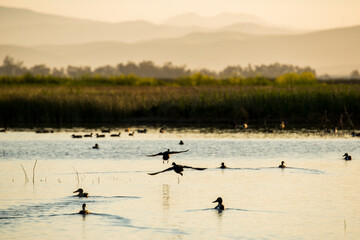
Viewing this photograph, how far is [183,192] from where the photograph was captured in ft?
64.7

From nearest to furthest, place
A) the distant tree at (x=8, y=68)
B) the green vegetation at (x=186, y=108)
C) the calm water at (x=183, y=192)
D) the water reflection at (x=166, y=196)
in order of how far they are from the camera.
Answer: the calm water at (x=183, y=192), the water reflection at (x=166, y=196), the green vegetation at (x=186, y=108), the distant tree at (x=8, y=68)

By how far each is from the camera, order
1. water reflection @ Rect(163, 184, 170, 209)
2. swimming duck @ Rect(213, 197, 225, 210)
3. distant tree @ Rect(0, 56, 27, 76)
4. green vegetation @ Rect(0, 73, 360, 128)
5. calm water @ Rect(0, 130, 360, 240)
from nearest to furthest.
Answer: calm water @ Rect(0, 130, 360, 240), swimming duck @ Rect(213, 197, 225, 210), water reflection @ Rect(163, 184, 170, 209), green vegetation @ Rect(0, 73, 360, 128), distant tree @ Rect(0, 56, 27, 76)

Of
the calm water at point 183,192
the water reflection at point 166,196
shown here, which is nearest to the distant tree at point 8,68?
the calm water at point 183,192

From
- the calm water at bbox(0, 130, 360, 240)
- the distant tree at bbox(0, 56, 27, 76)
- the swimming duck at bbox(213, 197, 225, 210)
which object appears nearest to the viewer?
the calm water at bbox(0, 130, 360, 240)

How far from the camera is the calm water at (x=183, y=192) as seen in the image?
15.3 m

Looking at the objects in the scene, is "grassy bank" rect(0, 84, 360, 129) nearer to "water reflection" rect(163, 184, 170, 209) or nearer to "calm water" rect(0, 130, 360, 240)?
"calm water" rect(0, 130, 360, 240)

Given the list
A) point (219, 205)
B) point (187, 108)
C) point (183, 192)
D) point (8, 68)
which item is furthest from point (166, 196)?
point (8, 68)

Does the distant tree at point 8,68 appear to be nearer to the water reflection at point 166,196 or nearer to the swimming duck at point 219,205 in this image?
the water reflection at point 166,196

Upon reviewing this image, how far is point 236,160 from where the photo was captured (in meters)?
26.7

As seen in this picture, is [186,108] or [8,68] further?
[8,68]

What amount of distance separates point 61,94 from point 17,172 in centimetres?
2429

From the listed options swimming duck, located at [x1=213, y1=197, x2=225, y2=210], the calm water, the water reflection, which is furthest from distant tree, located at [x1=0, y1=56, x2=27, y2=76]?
swimming duck, located at [x1=213, y1=197, x2=225, y2=210]

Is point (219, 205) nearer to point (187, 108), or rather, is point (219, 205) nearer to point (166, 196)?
point (166, 196)

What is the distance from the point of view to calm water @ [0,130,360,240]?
1534cm
